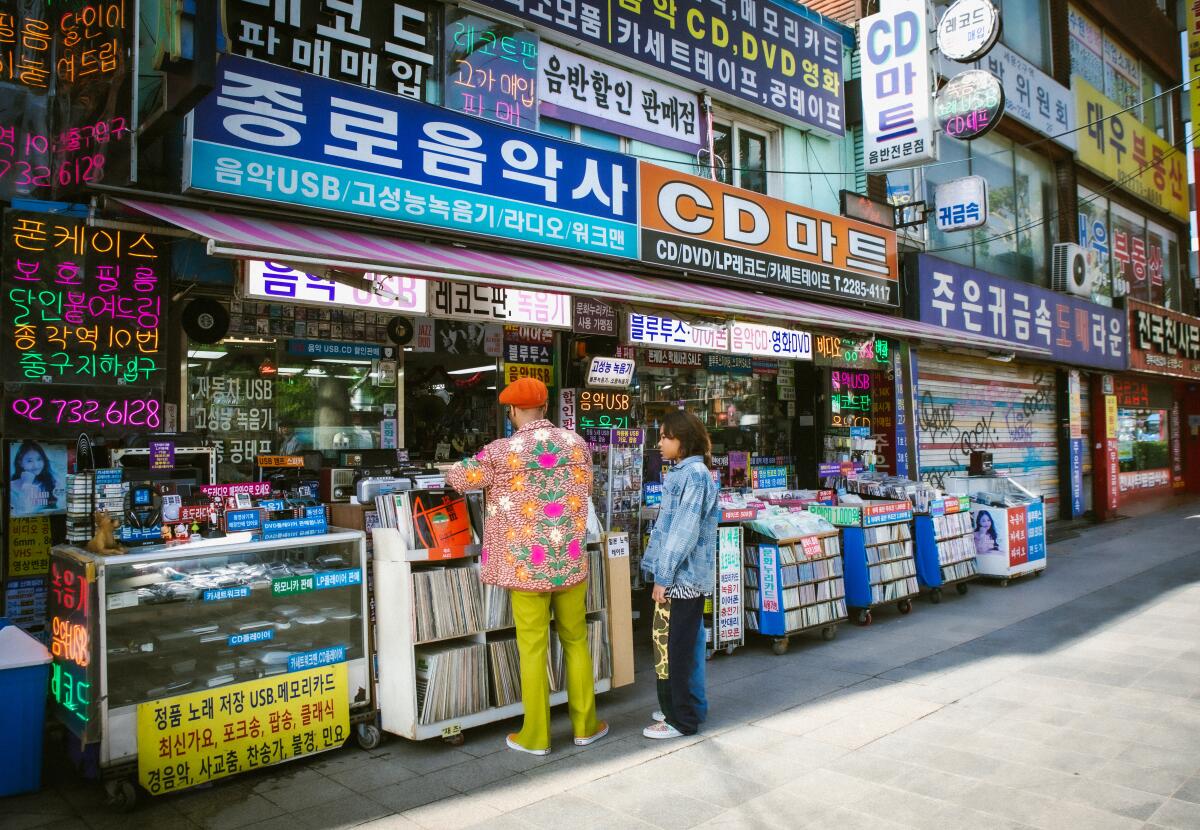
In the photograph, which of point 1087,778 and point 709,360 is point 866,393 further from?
point 1087,778

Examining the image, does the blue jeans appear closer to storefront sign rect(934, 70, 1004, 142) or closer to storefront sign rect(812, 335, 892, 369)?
storefront sign rect(812, 335, 892, 369)

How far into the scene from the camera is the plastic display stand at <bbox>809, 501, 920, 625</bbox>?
7508 mm

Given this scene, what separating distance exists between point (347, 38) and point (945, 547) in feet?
24.9

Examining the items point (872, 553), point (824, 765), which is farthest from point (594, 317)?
point (824, 765)

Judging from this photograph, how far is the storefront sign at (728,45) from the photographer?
326 inches

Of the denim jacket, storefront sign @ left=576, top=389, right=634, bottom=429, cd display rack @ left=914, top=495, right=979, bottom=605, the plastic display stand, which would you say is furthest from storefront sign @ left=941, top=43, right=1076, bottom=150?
the denim jacket

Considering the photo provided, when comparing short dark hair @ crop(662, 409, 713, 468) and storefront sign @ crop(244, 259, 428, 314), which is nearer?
short dark hair @ crop(662, 409, 713, 468)

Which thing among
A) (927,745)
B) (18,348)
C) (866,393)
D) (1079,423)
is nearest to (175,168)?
(18,348)

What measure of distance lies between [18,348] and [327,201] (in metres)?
2.17

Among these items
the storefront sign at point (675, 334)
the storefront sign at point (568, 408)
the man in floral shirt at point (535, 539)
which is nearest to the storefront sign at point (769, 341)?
the storefront sign at point (675, 334)

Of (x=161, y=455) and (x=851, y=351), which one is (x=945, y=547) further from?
(x=161, y=455)

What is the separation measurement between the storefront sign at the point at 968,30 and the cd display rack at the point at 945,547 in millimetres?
5738

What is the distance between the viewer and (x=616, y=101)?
8.80 meters

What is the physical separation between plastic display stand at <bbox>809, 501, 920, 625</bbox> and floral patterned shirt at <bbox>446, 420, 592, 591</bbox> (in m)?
3.81
